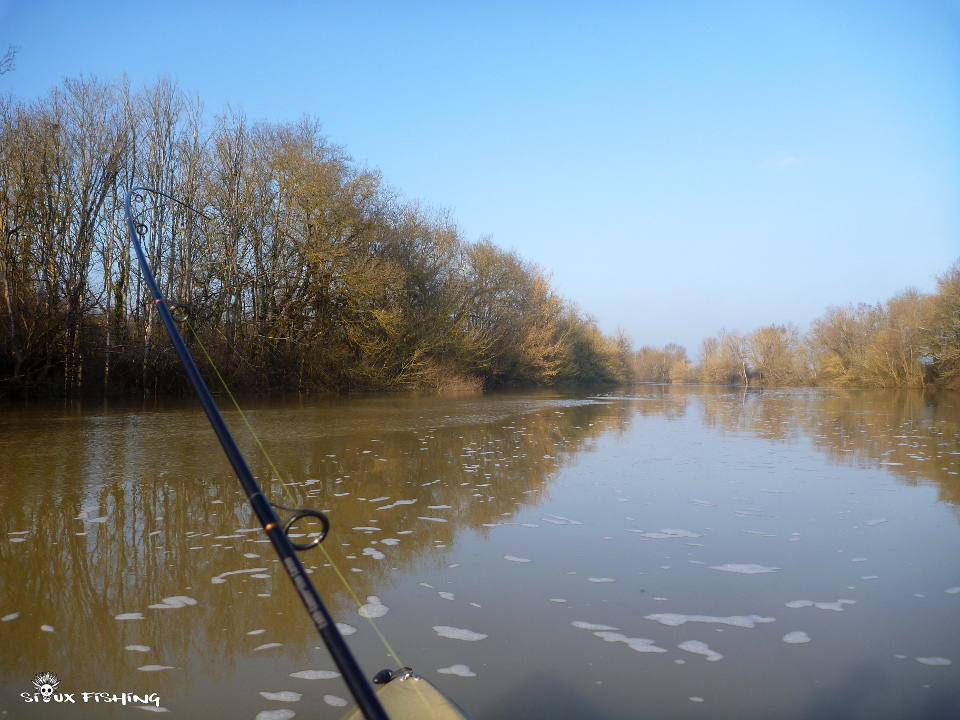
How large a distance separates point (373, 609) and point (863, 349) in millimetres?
44859

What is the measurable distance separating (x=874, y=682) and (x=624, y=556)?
5.84 feet

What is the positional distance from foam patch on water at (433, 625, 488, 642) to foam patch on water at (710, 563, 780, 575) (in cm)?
175

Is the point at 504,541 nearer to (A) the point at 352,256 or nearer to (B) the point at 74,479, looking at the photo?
(B) the point at 74,479

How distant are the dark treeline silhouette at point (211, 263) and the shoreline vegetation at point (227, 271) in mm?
48

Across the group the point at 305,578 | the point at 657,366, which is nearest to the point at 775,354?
the point at 657,366

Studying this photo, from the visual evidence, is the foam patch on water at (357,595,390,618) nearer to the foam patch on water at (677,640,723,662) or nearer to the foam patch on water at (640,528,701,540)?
the foam patch on water at (677,640,723,662)

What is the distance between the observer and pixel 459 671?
271cm

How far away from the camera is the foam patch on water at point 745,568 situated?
398cm

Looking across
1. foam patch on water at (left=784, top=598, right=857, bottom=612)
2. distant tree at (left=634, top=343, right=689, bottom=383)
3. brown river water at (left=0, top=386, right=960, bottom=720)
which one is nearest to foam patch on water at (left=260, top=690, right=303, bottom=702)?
brown river water at (left=0, top=386, right=960, bottom=720)

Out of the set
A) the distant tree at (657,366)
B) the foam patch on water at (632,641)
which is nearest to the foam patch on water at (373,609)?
the foam patch on water at (632,641)

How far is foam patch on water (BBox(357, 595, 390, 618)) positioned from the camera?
3.30 metres

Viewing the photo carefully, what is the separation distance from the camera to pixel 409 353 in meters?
26.6

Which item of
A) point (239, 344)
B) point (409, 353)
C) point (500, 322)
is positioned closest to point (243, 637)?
point (239, 344)

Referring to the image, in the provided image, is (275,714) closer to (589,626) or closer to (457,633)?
(457,633)
